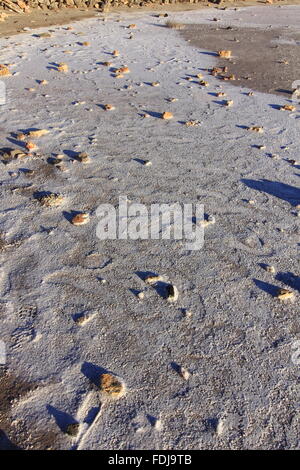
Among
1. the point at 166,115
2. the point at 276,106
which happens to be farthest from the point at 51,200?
the point at 276,106

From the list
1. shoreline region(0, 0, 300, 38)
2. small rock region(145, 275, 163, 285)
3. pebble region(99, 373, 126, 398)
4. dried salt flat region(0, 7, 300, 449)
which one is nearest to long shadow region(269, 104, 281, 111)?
dried salt flat region(0, 7, 300, 449)

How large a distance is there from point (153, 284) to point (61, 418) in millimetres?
1146

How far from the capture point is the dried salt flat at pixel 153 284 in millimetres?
2135

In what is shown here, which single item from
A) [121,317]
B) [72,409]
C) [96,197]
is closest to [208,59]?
[96,197]

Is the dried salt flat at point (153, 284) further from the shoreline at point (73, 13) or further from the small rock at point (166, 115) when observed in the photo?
the shoreline at point (73, 13)

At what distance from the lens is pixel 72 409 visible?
2150mm

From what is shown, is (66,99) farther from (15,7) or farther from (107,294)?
(15,7)

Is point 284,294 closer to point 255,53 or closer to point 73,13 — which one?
point 255,53

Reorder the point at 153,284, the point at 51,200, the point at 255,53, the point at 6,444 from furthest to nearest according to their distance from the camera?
the point at 255,53
the point at 51,200
the point at 153,284
the point at 6,444

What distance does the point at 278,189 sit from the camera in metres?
3.96

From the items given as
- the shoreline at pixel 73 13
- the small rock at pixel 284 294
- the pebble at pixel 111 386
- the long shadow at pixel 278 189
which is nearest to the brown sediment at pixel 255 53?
the shoreline at pixel 73 13

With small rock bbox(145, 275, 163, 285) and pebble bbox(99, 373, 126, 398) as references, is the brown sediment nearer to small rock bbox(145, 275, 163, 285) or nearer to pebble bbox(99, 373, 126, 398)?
small rock bbox(145, 275, 163, 285)

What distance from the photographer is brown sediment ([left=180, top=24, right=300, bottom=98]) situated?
6.95 meters

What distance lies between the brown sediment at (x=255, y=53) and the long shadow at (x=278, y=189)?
Result: 10.2 ft
